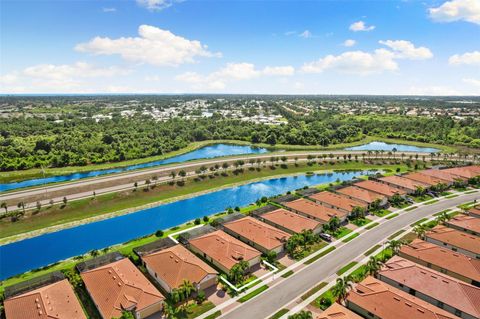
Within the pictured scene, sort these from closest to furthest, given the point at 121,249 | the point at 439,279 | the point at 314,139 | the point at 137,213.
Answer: the point at 439,279 → the point at 121,249 → the point at 137,213 → the point at 314,139

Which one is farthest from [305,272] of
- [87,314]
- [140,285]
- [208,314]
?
[87,314]

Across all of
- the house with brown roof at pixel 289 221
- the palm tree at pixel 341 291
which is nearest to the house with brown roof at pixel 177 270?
the palm tree at pixel 341 291

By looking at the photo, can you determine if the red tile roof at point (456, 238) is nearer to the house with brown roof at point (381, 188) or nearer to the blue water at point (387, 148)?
the house with brown roof at point (381, 188)

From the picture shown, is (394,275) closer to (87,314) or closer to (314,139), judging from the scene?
(87,314)

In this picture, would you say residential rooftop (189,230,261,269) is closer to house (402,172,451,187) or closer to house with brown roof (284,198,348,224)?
house with brown roof (284,198,348,224)

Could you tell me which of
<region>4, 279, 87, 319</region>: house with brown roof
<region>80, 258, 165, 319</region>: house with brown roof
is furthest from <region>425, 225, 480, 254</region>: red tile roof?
<region>4, 279, 87, 319</region>: house with brown roof

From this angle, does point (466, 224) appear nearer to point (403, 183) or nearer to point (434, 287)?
point (403, 183)

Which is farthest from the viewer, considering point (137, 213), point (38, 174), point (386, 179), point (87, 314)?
point (38, 174)
